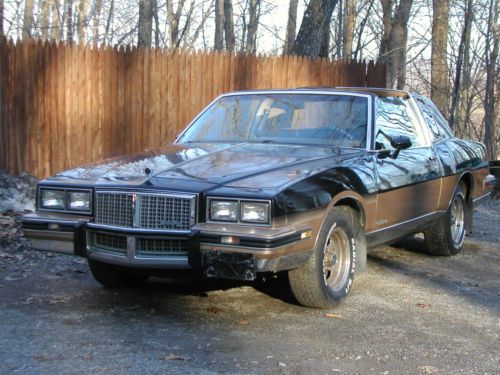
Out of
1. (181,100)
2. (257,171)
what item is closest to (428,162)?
(257,171)

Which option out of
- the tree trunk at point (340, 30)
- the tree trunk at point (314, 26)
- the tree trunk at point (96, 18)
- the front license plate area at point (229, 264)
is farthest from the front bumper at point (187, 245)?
the tree trunk at point (96, 18)

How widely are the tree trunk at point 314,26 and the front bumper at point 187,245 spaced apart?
30.8ft

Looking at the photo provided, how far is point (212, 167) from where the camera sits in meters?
4.89

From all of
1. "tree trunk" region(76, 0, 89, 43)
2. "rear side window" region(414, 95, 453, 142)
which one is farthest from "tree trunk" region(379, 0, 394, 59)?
"rear side window" region(414, 95, 453, 142)

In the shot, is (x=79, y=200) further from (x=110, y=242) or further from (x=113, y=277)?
(x=113, y=277)

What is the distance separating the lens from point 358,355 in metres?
4.06

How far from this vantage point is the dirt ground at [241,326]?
3.87m

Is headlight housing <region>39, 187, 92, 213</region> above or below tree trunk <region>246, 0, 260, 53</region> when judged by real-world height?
below

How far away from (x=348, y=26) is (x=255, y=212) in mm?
21521

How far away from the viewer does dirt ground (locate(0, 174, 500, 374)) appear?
387 centimetres

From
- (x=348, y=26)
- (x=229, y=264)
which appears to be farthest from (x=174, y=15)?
(x=229, y=264)

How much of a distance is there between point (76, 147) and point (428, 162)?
19.7 feet

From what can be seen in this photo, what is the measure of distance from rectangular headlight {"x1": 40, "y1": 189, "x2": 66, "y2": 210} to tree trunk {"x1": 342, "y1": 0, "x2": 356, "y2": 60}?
20054 mm

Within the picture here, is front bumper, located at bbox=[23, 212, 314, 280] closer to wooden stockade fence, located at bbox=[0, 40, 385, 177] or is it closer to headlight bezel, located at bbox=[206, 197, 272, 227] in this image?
headlight bezel, located at bbox=[206, 197, 272, 227]
